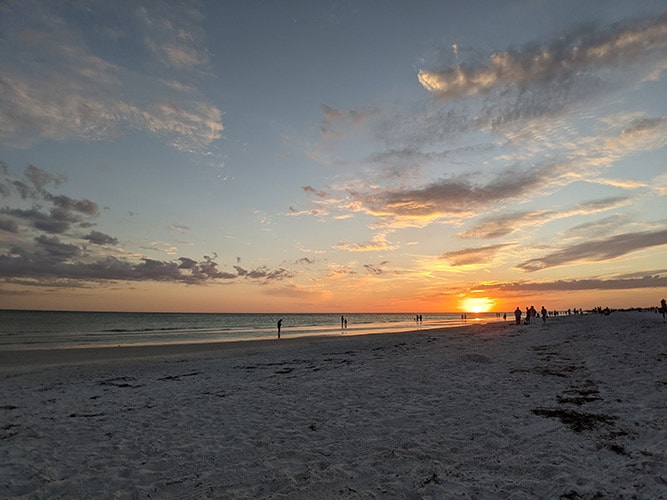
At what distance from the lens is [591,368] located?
13312 mm

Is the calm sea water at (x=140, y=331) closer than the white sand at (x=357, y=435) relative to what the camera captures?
No

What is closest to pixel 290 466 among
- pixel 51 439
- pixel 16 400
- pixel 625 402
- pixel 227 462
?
pixel 227 462

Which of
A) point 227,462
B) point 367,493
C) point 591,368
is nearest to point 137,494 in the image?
point 227,462

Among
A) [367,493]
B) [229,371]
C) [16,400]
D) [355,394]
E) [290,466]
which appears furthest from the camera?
[229,371]

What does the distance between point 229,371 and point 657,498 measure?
15771 millimetres

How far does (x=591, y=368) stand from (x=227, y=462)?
12.9 meters

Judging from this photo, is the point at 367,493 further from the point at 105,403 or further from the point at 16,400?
the point at 16,400

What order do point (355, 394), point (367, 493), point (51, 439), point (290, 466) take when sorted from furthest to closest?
point (355, 394)
point (51, 439)
point (290, 466)
point (367, 493)

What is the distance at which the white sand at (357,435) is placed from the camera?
5.76m

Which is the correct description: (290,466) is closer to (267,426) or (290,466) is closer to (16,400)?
(267,426)

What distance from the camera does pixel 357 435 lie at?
7859mm

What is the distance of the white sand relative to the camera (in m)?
5.76

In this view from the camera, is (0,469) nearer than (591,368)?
Yes

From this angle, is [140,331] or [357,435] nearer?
[357,435]
